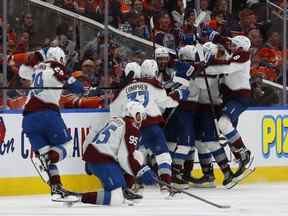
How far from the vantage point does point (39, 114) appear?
12.7 metres

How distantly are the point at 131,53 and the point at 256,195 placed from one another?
95.1 inches

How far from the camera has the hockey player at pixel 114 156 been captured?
38.5 feet

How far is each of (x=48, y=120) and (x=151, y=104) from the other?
1492 mm

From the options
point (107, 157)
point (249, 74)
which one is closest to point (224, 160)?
point (249, 74)

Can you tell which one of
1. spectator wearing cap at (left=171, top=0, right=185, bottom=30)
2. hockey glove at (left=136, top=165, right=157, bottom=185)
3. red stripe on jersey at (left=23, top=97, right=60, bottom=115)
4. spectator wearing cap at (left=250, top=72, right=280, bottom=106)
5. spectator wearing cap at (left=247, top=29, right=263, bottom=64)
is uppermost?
spectator wearing cap at (left=171, top=0, right=185, bottom=30)

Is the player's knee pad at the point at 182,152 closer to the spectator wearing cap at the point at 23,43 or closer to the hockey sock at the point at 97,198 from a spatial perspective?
the spectator wearing cap at the point at 23,43

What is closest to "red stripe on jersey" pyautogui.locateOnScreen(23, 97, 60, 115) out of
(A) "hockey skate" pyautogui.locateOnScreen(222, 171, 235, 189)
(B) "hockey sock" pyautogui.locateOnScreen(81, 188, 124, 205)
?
(B) "hockey sock" pyautogui.locateOnScreen(81, 188, 124, 205)

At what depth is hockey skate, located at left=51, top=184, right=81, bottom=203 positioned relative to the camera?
12.1 metres

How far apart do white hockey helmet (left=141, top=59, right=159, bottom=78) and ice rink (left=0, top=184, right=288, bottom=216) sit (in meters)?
1.31

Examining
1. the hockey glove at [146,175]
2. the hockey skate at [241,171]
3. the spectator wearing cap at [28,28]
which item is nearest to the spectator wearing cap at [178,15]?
the hockey skate at [241,171]

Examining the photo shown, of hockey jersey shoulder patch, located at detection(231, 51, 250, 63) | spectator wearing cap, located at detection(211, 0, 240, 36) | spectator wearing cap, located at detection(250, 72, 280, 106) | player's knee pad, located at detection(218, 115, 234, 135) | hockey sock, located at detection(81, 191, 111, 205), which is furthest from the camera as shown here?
spectator wearing cap, located at detection(211, 0, 240, 36)

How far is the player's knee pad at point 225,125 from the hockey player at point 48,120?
2393 mm

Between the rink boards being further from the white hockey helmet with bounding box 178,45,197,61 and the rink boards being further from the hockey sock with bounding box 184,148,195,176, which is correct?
the white hockey helmet with bounding box 178,45,197,61

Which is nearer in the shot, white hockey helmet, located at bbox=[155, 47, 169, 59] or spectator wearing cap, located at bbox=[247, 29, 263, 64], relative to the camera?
white hockey helmet, located at bbox=[155, 47, 169, 59]
